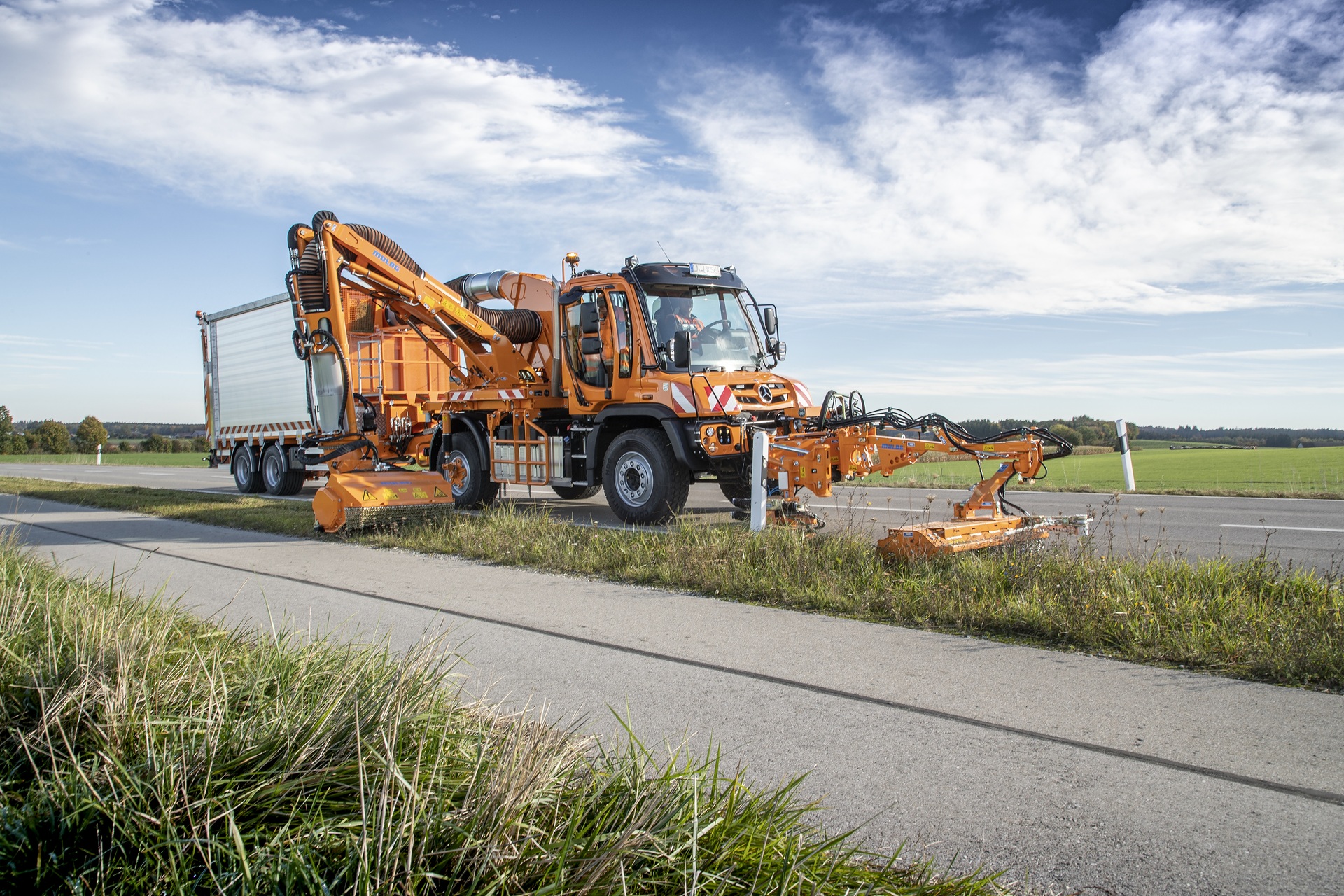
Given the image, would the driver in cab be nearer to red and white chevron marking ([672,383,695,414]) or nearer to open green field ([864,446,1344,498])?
red and white chevron marking ([672,383,695,414])

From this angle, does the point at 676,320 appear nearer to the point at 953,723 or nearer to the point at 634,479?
the point at 634,479

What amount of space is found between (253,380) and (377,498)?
11400mm

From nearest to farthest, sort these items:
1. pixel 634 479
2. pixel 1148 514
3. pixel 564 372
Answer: pixel 634 479, pixel 1148 514, pixel 564 372

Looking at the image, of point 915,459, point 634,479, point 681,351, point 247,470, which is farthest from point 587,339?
point 247,470

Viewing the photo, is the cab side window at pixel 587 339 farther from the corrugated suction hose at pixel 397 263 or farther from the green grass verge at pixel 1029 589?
the green grass verge at pixel 1029 589

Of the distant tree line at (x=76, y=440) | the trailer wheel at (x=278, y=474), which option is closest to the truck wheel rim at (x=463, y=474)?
the trailer wheel at (x=278, y=474)

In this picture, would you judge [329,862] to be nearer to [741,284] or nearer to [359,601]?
[359,601]

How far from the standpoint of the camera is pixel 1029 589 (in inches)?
242

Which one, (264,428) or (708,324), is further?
(264,428)

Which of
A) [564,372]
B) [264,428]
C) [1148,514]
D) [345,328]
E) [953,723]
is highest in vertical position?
[345,328]

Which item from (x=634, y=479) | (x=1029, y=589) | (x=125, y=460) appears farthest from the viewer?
(x=125, y=460)

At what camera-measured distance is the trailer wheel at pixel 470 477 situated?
14.8 meters

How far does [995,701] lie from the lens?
4.37 m

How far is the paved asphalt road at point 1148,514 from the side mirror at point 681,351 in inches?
95.5
